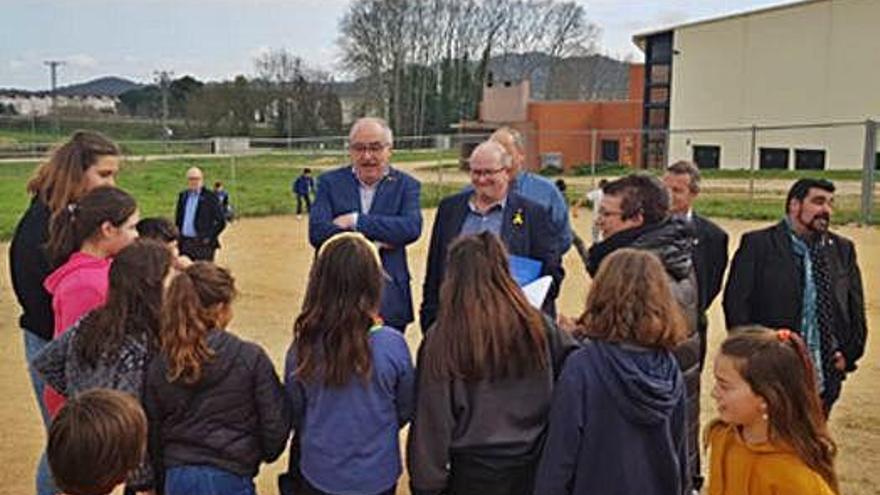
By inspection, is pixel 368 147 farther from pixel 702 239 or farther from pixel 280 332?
pixel 280 332

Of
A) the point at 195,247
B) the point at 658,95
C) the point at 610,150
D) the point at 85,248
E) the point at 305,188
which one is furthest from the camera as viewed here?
the point at 658,95

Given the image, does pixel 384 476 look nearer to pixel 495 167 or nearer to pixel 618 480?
pixel 618 480

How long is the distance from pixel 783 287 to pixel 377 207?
6.63 ft

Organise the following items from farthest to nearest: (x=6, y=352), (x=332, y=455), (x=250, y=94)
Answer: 1. (x=250, y=94)
2. (x=6, y=352)
3. (x=332, y=455)

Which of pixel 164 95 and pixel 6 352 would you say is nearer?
pixel 6 352

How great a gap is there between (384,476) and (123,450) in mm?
1169

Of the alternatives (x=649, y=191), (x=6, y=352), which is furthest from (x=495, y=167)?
(x=6, y=352)

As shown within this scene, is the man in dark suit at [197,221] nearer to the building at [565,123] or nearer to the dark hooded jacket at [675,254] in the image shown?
the dark hooded jacket at [675,254]

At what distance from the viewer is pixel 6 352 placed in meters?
8.86

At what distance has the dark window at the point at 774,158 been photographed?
1502 inches

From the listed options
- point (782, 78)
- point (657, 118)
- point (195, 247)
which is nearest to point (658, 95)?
point (657, 118)

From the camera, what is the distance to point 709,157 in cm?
4034

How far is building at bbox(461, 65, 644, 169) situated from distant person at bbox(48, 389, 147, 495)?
40332 mm

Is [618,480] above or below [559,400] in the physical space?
below
